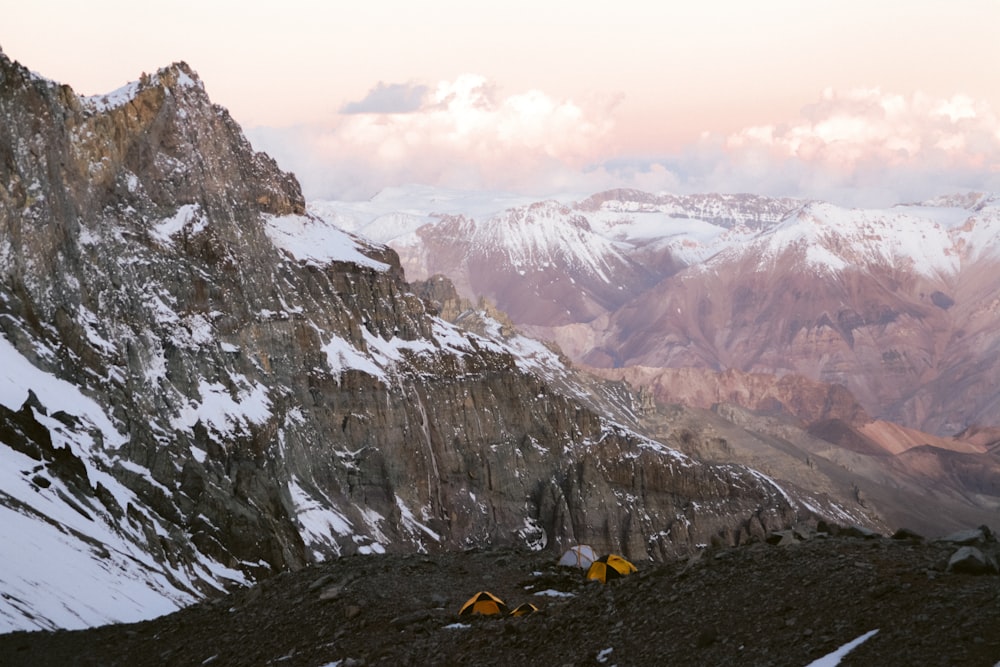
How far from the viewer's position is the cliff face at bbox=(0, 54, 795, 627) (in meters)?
74.4

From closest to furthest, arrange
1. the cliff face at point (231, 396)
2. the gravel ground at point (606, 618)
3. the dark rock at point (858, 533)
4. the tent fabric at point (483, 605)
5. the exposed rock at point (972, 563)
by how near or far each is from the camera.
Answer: the gravel ground at point (606, 618) → the exposed rock at point (972, 563) → the dark rock at point (858, 533) → the tent fabric at point (483, 605) → the cliff face at point (231, 396)

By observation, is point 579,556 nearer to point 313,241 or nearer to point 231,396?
point 231,396

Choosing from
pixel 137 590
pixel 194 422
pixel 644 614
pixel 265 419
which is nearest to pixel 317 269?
pixel 265 419

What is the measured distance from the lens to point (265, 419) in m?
111

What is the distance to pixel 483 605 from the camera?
1307 inches

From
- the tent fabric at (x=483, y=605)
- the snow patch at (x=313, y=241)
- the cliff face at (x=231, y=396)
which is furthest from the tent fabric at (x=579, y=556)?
the snow patch at (x=313, y=241)

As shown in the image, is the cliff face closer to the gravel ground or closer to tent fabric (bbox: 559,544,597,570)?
the gravel ground

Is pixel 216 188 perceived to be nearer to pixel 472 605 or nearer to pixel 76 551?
→ pixel 76 551

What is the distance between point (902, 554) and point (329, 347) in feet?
350

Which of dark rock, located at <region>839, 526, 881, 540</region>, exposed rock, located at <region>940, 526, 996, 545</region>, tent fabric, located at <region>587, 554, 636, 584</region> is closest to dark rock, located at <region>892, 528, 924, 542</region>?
dark rock, located at <region>839, 526, 881, 540</region>

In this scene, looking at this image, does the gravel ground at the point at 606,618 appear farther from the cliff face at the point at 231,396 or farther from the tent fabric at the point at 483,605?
the cliff face at the point at 231,396

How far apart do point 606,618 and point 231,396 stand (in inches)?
3329

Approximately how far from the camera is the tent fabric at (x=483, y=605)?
3300 cm

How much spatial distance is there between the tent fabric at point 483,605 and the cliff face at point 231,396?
1499 cm
